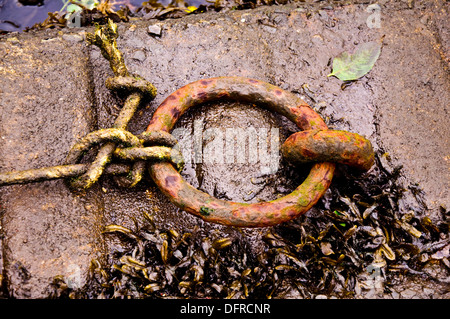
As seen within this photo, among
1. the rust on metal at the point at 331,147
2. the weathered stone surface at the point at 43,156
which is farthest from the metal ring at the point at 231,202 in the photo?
the weathered stone surface at the point at 43,156

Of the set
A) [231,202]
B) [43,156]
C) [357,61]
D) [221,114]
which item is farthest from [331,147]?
[43,156]

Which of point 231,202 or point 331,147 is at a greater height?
point 331,147

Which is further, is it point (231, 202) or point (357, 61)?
point (357, 61)

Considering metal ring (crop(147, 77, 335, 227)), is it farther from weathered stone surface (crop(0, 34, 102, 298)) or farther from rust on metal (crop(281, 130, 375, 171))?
weathered stone surface (crop(0, 34, 102, 298))

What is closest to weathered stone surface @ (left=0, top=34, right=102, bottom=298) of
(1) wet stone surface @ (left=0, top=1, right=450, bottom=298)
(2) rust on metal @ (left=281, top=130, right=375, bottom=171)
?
(1) wet stone surface @ (left=0, top=1, right=450, bottom=298)

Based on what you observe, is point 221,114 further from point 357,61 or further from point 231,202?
point 357,61

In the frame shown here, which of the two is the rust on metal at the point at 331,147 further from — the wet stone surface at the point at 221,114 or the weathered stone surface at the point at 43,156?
the weathered stone surface at the point at 43,156
